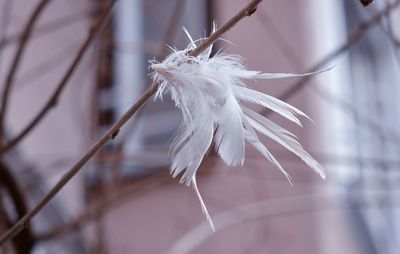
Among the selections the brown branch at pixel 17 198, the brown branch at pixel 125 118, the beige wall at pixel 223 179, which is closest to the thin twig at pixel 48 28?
the brown branch at pixel 17 198

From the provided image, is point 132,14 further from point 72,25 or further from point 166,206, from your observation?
point 166,206

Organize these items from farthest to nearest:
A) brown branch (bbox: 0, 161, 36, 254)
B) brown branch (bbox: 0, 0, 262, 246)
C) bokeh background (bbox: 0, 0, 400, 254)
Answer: bokeh background (bbox: 0, 0, 400, 254) → brown branch (bbox: 0, 161, 36, 254) → brown branch (bbox: 0, 0, 262, 246)

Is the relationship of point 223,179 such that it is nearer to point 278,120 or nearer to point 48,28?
point 278,120

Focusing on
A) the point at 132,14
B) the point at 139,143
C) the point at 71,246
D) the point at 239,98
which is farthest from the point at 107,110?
the point at 239,98

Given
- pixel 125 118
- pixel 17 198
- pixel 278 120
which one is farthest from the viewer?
pixel 278 120

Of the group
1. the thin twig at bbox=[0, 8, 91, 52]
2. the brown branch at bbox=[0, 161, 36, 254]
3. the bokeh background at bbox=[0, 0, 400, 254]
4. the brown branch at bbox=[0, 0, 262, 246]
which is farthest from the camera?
the bokeh background at bbox=[0, 0, 400, 254]

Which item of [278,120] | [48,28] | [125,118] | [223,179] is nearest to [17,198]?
[125,118]

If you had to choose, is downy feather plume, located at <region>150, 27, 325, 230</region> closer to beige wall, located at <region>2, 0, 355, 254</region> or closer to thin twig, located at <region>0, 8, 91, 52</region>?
thin twig, located at <region>0, 8, 91, 52</region>

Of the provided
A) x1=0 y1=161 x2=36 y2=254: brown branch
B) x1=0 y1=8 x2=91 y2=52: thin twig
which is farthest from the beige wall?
x1=0 y1=161 x2=36 y2=254: brown branch
